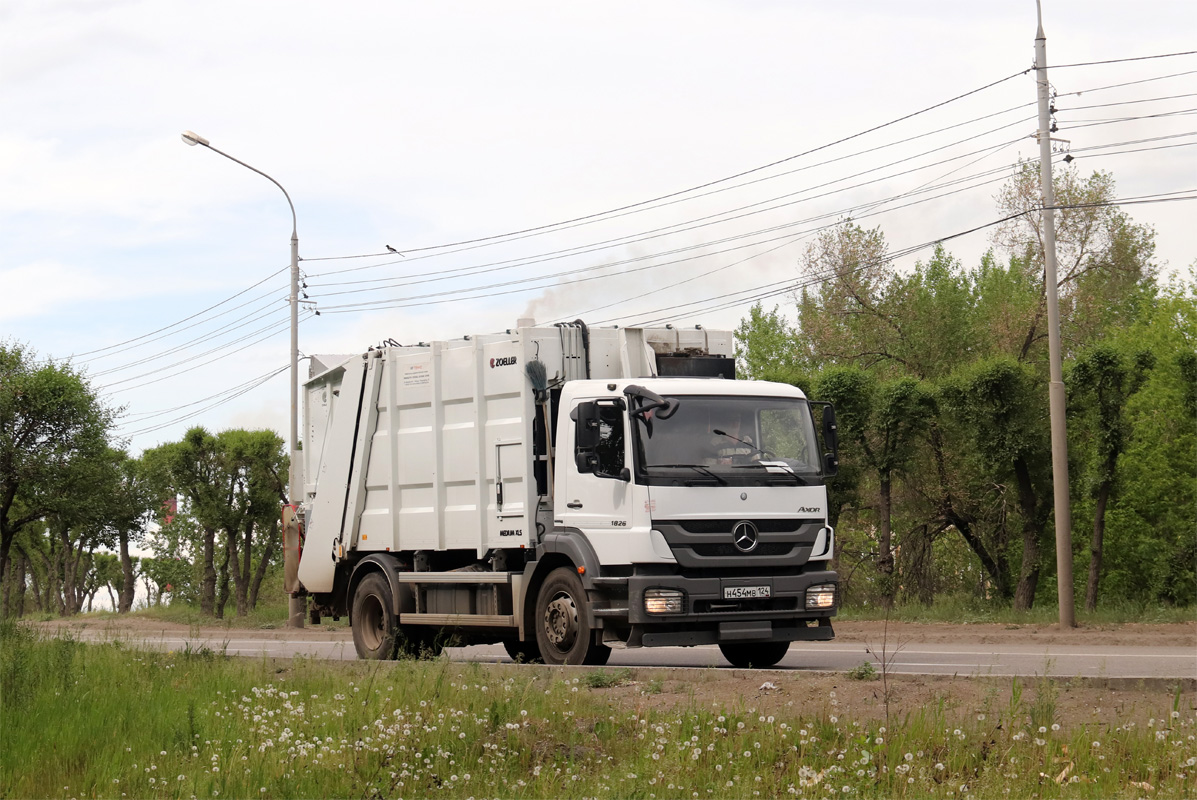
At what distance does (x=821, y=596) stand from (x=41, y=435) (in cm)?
3918

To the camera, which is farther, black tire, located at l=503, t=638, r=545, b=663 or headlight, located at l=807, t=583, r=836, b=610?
black tire, located at l=503, t=638, r=545, b=663

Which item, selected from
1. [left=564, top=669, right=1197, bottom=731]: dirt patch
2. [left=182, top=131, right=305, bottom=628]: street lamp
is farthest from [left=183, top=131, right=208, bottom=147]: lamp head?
[left=564, top=669, right=1197, bottom=731]: dirt patch

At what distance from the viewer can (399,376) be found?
16453mm

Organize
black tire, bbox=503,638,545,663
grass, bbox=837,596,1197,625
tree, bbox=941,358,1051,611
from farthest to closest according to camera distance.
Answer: tree, bbox=941,358,1051,611 < grass, bbox=837,596,1197,625 < black tire, bbox=503,638,545,663

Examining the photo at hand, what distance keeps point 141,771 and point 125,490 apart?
144 feet

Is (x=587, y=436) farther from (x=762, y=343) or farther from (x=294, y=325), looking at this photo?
(x=762, y=343)

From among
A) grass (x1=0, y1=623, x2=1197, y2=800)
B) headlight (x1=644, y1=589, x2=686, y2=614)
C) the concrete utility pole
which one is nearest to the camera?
grass (x1=0, y1=623, x2=1197, y2=800)

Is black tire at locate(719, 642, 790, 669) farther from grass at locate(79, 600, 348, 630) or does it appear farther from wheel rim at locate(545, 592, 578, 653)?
grass at locate(79, 600, 348, 630)

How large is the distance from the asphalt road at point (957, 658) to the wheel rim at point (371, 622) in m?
0.38

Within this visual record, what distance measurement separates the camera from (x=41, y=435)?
46.0 meters

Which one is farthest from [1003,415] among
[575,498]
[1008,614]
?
[575,498]

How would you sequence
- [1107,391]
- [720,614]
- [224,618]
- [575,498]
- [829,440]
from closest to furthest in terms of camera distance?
1. [720,614]
2. [575,498]
3. [829,440]
4. [1107,391]
5. [224,618]

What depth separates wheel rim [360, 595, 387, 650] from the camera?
1658cm

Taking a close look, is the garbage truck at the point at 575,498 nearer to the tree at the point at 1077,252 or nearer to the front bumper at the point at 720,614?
the front bumper at the point at 720,614
